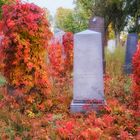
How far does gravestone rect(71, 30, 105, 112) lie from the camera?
31.1 feet

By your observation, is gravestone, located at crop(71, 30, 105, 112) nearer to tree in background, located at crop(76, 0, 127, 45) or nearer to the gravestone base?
the gravestone base

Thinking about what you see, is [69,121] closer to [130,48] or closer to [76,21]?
[130,48]

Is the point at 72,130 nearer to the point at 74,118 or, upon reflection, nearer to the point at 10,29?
the point at 74,118

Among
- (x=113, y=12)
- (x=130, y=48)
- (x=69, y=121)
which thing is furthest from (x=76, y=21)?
(x=69, y=121)

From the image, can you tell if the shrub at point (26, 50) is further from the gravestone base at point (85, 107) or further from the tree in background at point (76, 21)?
the tree in background at point (76, 21)

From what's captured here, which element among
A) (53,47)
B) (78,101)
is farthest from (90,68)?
(53,47)

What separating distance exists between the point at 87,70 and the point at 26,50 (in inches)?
48.0

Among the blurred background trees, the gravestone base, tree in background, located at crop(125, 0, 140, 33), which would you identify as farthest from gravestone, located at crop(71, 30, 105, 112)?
tree in background, located at crop(125, 0, 140, 33)

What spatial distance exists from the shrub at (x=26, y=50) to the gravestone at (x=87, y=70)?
0.60 m

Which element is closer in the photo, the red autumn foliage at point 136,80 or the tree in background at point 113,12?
the red autumn foliage at point 136,80

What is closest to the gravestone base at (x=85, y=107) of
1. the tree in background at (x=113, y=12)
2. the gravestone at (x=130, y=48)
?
the gravestone at (x=130, y=48)

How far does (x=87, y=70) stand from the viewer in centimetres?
956

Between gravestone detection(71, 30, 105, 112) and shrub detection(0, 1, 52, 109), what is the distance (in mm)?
597

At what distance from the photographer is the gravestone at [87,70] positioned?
9.49 m
